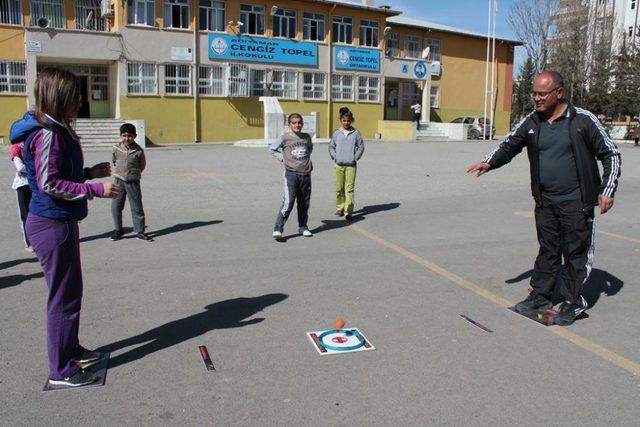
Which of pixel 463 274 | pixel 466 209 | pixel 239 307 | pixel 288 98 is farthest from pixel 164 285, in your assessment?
pixel 288 98

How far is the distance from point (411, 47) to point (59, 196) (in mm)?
42006

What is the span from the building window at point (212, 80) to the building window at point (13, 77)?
846cm

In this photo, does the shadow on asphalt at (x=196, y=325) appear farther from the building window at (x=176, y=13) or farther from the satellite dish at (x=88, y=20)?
the satellite dish at (x=88, y=20)

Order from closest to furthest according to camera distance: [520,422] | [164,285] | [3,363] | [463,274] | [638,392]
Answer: [520,422]
[638,392]
[3,363]
[164,285]
[463,274]

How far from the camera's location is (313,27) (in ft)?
118

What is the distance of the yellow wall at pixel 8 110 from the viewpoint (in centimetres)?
2778

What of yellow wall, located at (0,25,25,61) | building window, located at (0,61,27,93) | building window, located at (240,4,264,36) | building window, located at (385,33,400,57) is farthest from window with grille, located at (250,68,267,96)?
yellow wall, located at (0,25,25,61)

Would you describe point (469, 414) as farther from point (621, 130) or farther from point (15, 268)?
point (621, 130)

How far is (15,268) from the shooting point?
6531mm

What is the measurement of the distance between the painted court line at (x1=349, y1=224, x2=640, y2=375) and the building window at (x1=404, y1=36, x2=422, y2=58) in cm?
3600

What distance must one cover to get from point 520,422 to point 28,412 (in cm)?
275

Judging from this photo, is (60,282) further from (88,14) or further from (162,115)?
(88,14)

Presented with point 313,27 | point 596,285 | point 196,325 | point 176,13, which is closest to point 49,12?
point 176,13

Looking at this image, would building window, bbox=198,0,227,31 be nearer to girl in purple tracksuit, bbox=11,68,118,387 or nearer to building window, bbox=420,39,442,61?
building window, bbox=420,39,442,61
